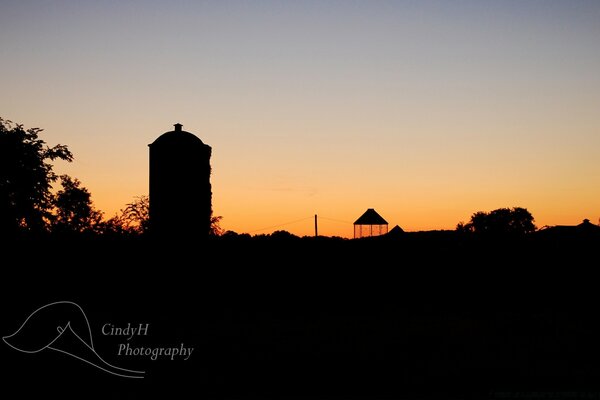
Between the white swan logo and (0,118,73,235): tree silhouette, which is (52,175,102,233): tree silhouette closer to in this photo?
(0,118,73,235): tree silhouette

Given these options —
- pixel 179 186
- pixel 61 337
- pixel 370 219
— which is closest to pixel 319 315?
pixel 179 186

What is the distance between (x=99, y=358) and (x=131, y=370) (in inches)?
46.1

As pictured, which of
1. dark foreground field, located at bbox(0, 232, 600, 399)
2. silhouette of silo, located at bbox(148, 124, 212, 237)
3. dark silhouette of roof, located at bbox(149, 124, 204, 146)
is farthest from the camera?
dark silhouette of roof, located at bbox(149, 124, 204, 146)

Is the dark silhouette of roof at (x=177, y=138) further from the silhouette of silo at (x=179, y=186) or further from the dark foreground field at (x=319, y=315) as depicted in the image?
the dark foreground field at (x=319, y=315)

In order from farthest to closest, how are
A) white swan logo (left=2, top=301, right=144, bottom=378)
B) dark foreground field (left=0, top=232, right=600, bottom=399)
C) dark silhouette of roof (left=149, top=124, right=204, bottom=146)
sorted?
dark silhouette of roof (left=149, top=124, right=204, bottom=146)
white swan logo (left=2, top=301, right=144, bottom=378)
dark foreground field (left=0, top=232, right=600, bottom=399)

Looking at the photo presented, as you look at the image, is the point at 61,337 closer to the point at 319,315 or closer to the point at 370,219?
the point at 319,315

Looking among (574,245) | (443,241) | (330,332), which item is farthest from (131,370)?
(574,245)

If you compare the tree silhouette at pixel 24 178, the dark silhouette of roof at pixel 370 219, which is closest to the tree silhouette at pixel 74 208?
the tree silhouette at pixel 24 178

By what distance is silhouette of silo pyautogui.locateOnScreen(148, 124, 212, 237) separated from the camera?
912 inches

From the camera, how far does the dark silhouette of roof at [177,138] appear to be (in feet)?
81.1

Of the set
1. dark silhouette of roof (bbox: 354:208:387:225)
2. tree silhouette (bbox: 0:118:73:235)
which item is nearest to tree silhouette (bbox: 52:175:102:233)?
tree silhouette (bbox: 0:118:73:235)

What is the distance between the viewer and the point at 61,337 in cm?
1501

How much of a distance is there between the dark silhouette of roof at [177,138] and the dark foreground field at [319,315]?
4.86m

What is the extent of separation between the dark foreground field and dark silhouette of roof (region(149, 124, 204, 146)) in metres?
4.86
